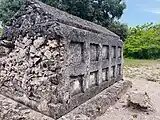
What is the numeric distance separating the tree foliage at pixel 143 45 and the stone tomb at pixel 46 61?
22.2 metres

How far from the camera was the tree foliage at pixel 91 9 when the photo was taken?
47.3 feet

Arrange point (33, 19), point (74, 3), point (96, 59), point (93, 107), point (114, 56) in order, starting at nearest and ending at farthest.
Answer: point (33, 19), point (93, 107), point (96, 59), point (114, 56), point (74, 3)

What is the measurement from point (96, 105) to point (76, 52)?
151 centimetres

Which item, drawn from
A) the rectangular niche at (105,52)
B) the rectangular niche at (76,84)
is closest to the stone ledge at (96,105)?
the rectangular niche at (76,84)

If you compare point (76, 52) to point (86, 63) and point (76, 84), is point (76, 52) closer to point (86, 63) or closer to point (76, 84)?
point (86, 63)

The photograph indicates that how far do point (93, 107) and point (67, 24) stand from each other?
6.76 feet

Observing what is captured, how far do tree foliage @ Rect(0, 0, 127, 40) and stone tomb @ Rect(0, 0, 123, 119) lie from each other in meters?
9.44

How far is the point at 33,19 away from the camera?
4789mm

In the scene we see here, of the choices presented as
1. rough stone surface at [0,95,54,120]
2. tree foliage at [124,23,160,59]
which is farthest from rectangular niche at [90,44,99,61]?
tree foliage at [124,23,160,59]

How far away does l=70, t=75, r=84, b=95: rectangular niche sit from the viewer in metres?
4.86

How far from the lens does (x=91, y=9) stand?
1496 centimetres

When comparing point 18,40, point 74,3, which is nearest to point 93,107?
point 18,40

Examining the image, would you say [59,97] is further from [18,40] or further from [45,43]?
[18,40]

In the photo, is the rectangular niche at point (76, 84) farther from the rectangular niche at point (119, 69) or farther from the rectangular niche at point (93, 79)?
the rectangular niche at point (119, 69)
